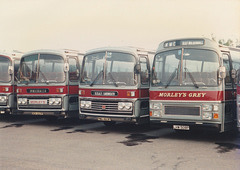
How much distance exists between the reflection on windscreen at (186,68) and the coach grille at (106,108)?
1.60 metres

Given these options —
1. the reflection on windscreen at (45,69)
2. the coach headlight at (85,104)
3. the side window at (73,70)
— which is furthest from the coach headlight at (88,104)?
the side window at (73,70)

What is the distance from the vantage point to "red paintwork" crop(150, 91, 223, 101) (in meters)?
9.92

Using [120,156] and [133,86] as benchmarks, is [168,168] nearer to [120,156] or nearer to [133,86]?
[120,156]

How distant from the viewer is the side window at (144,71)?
39.8ft

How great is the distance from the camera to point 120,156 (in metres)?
8.37

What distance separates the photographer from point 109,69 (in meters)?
12.2

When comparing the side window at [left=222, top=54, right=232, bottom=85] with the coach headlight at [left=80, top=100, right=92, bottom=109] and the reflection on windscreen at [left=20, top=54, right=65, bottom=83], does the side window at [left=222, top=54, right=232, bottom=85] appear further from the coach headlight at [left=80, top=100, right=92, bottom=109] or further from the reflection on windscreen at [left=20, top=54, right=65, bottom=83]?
the reflection on windscreen at [left=20, top=54, right=65, bottom=83]

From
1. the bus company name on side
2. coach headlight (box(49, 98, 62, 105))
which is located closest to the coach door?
the bus company name on side

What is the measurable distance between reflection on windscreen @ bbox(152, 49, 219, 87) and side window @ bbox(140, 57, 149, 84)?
1.08 meters

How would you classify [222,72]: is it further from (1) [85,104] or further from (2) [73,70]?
(2) [73,70]

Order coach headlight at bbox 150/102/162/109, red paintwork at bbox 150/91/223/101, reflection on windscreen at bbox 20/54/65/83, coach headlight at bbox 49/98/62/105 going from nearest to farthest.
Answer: red paintwork at bbox 150/91/223/101 → coach headlight at bbox 150/102/162/109 → coach headlight at bbox 49/98/62/105 → reflection on windscreen at bbox 20/54/65/83

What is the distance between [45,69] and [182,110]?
5.72 metres

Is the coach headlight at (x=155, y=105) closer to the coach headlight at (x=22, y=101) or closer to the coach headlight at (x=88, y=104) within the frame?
the coach headlight at (x=88, y=104)

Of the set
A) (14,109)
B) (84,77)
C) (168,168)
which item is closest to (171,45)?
(84,77)
